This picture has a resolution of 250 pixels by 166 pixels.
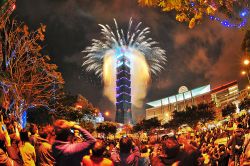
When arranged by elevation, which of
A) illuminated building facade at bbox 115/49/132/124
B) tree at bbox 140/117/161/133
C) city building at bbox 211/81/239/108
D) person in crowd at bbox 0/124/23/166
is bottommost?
person in crowd at bbox 0/124/23/166

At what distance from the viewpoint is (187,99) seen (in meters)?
101

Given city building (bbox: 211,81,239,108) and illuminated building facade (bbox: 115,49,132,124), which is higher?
illuminated building facade (bbox: 115,49,132,124)

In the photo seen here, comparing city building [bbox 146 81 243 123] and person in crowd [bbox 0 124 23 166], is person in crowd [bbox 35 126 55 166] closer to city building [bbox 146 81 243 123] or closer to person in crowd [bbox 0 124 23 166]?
person in crowd [bbox 0 124 23 166]

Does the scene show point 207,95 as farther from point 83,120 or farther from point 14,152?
point 14,152

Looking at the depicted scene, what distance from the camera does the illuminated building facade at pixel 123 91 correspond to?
144125 millimetres

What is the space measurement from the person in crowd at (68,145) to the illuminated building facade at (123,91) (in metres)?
139

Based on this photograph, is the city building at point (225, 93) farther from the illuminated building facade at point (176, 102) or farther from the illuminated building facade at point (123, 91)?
the illuminated building facade at point (123, 91)

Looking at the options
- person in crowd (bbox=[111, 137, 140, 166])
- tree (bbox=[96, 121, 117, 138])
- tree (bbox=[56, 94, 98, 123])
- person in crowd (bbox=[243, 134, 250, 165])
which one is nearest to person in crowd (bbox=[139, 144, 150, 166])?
person in crowd (bbox=[111, 137, 140, 166])

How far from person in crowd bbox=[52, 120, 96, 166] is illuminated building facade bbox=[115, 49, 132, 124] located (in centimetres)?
Answer: 13867

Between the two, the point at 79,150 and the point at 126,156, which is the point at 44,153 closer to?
the point at 126,156

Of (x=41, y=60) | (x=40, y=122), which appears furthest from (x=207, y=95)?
(x=41, y=60)

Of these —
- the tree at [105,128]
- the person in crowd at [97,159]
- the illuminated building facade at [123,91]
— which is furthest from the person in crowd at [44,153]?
the illuminated building facade at [123,91]

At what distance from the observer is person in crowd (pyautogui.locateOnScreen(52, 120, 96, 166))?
12.3ft

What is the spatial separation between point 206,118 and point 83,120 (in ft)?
61.4
